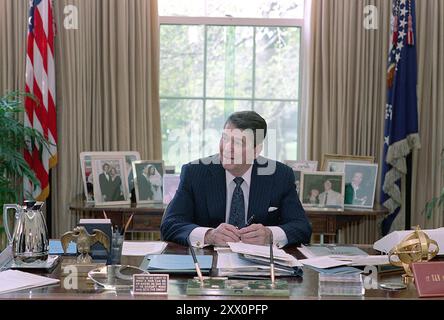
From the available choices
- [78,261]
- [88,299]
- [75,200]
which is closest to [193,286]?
[88,299]

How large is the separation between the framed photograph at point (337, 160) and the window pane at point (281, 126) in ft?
1.34

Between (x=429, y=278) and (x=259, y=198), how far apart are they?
3.52 feet

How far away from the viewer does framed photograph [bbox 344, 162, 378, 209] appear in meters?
4.27

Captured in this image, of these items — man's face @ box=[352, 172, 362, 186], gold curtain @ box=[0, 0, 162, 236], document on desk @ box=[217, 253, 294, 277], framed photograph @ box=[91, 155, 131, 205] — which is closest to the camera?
document on desk @ box=[217, 253, 294, 277]

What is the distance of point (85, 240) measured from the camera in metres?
2.20

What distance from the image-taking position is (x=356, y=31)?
4551 millimetres

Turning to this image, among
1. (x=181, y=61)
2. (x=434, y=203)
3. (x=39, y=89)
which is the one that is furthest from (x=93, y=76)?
(x=434, y=203)

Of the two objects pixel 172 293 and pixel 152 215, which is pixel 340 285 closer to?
pixel 172 293

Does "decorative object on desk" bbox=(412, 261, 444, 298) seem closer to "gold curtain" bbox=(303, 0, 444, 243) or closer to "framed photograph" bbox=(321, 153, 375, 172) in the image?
"framed photograph" bbox=(321, 153, 375, 172)

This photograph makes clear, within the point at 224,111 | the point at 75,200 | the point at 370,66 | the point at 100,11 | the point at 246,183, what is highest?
the point at 100,11

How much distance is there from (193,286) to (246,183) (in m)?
1.08

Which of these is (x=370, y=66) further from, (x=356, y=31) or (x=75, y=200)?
(x=75, y=200)

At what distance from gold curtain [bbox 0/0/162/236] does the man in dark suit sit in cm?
163

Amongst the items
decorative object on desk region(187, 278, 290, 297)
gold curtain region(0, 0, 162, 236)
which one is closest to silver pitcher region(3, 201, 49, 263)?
decorative object on desk region(187, 278, 290, 297)
